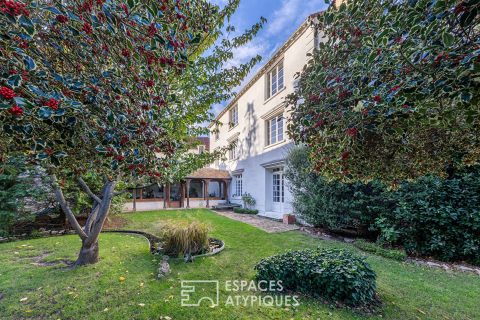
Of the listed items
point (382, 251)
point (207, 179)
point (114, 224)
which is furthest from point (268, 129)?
point (114, 224)

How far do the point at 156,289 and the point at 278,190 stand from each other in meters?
9.80

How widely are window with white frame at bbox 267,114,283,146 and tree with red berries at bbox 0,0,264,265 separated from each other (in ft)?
34.3

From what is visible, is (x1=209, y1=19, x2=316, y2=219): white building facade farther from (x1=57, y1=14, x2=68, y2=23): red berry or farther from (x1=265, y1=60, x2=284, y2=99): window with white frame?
(x1=57, y1=14, x2=68, y2=23): red berry

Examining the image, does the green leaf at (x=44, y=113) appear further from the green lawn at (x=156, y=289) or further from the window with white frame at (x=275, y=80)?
the window with white frame at (x=275, y=80)

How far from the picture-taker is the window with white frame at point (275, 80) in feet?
41.2

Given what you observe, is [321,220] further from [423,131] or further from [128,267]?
[128,267]

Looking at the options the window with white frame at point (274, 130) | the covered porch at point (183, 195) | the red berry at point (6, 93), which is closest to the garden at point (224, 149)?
the red berry at point (6, 93)

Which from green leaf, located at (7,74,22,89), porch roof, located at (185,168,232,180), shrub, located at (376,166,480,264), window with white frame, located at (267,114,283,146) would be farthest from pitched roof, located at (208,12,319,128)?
green leaf, located at (7,74,22,89)

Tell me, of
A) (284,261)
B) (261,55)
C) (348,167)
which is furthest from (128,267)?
(261,55)

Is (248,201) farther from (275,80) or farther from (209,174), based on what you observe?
(275,80)

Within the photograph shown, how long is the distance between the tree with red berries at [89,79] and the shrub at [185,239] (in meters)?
4.00

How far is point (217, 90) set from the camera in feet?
15.0

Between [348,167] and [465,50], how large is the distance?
1.63 m

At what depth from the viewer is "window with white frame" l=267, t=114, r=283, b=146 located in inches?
480
